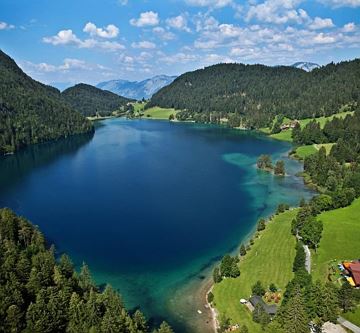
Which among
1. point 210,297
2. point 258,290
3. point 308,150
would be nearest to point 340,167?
point 308,150

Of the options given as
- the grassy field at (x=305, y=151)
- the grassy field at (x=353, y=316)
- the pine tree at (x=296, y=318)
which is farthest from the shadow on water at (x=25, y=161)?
the grassy field at (x=305, y=151)

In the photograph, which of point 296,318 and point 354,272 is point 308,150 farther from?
point 296,318

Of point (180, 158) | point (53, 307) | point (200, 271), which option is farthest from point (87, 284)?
point (180, 158)

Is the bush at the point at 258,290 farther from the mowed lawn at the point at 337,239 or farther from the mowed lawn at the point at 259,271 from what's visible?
the mowed lawn at the point at 337,239

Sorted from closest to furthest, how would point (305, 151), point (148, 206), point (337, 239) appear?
point (337, 239) → point (148, 206) → point (305, 151)

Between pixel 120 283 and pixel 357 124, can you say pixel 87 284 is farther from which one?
pixel 357 124

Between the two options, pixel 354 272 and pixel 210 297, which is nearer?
pixel 354 272
